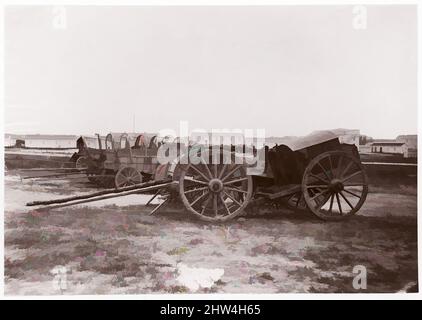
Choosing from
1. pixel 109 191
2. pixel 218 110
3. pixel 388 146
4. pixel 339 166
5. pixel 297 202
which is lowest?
pixel 297 202

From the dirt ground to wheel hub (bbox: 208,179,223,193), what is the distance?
1.07ft

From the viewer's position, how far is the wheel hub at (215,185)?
426cm

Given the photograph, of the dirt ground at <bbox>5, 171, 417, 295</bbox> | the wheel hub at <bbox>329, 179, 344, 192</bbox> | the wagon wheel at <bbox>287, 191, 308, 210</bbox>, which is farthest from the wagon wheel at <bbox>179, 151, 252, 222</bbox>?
the wheel hub at <bbox>329, 179, 344, 192</bbox>

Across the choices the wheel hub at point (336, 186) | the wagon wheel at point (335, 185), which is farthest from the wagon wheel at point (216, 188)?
the wheel hub at point (336, 186)

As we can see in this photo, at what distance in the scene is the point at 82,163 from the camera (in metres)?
4.50

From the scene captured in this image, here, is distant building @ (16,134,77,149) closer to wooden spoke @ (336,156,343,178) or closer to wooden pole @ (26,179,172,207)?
wooden pole @ (26,179,172,207)

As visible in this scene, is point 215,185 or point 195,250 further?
point 215,185

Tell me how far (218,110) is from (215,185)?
70 cm

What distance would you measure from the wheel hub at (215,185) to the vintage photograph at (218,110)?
241mm

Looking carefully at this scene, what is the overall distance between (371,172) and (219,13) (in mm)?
2005

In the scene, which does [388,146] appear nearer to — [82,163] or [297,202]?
[297,202]

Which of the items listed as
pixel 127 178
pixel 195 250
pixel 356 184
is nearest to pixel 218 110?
pixel 127 178

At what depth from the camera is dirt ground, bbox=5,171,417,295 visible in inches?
156

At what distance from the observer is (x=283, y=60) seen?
4.15 metres
